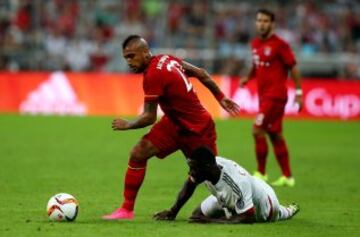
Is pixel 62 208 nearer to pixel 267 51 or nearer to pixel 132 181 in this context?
pixel 132 181

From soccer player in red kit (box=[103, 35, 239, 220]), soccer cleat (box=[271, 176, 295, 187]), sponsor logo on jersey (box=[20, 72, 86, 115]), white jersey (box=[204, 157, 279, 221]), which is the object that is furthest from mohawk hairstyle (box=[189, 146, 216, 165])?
sponsor logo on jersey (box=[20, 72, 86, 115])

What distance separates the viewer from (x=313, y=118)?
28.5m

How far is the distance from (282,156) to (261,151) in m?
0.36

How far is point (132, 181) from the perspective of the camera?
35.0 feet

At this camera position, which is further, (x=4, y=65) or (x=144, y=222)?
(x=4, y=65)

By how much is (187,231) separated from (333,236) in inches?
60.8

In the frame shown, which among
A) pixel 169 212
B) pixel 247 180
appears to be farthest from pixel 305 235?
pixel 169 212

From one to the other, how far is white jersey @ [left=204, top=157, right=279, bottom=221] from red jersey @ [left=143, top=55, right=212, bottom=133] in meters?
0.66

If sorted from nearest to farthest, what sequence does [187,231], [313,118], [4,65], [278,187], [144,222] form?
[187,231] → [144,222] → [278,187] → [313,118] → [4,65]

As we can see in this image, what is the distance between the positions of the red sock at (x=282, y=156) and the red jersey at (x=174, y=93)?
4.60 metres

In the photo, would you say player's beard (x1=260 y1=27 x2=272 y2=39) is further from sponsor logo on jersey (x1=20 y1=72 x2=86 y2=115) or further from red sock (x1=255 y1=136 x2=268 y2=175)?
sponsor logo on jersey (x1=20 y1=72 x2=86 y2=115)

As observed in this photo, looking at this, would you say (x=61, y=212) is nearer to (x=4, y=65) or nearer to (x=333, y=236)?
(x=333, y=236)

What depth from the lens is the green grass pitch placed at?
10.0 metres

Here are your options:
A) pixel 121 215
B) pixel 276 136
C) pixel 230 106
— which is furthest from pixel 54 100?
pixel 121 215
